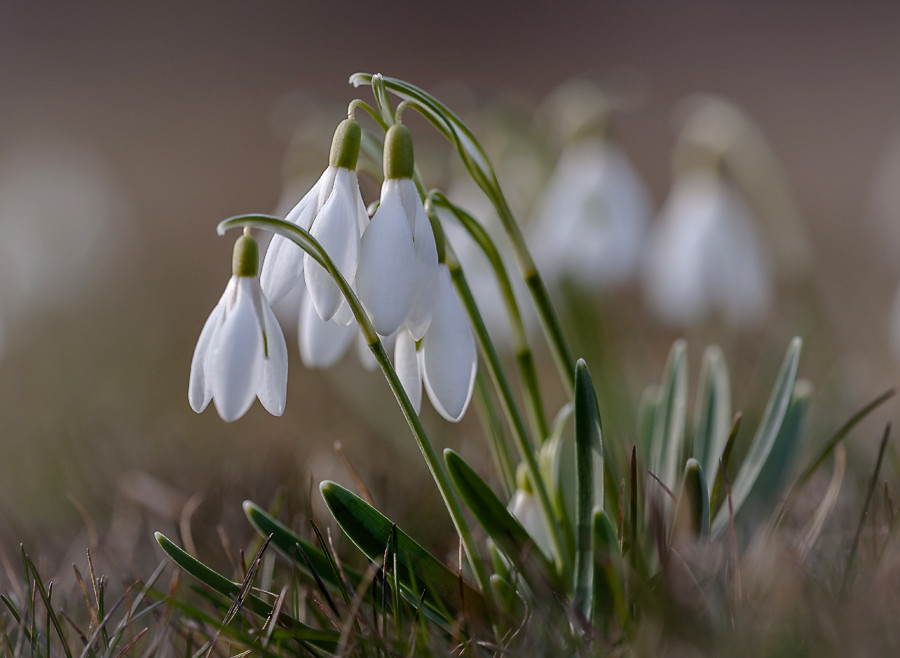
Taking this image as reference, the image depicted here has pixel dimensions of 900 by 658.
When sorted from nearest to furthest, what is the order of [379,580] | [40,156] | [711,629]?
[711,629] → [379,580] → [40,156]

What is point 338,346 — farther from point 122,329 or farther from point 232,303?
point 122,329

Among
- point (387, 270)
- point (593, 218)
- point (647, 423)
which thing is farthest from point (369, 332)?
point (593, 218)

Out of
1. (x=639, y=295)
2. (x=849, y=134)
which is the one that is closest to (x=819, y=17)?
(x=849, y=134)

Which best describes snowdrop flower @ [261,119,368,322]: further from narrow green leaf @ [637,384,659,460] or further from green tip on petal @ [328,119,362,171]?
narrow green leaf @ [637,384,659,460]

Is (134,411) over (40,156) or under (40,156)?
under

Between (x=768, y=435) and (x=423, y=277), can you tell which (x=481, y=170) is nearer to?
(x=423, y=277)

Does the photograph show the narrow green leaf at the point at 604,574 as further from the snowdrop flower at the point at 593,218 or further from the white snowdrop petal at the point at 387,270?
the snowdrop flower at the point at 593,218

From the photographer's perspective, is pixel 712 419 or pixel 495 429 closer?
pixel 495 429
